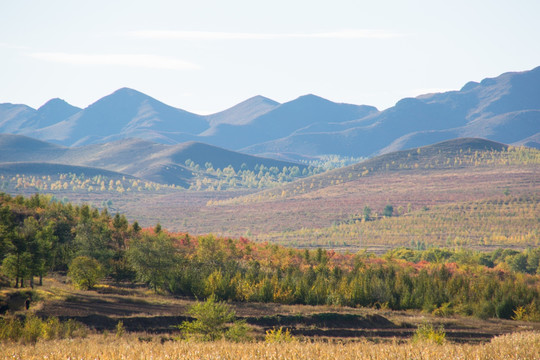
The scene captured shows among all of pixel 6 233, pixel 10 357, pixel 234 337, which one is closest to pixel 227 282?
pixel 6 233

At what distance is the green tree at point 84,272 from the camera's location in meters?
39.8

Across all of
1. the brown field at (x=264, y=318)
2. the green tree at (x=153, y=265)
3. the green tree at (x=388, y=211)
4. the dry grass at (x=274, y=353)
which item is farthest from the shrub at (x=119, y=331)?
the green tree at (x=388, y=211)

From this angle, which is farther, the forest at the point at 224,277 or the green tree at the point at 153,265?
the green tree at the point at 153,265

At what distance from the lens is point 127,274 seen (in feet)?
159

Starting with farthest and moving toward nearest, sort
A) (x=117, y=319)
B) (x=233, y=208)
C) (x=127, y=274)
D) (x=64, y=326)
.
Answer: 1. (x=233, y=208)
2. (x=127, y=274)
3. (x=117, y=319)
4. (x=64, y=326)

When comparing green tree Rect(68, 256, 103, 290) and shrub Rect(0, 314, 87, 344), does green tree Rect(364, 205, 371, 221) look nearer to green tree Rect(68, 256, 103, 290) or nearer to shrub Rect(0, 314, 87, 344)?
green tree Rect(68, 256, 103, 290)

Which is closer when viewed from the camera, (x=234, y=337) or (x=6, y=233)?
(x=234, y=337)

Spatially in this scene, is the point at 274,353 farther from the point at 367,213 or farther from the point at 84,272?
the point at 367,213

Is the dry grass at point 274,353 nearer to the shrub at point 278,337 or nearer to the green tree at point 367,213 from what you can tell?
the shrub at point 278,337

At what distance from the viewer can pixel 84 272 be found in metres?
40.1

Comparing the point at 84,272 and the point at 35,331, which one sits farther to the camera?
the point at 84,272

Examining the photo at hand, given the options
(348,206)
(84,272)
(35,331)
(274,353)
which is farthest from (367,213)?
(274,353)

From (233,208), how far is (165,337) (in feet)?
540

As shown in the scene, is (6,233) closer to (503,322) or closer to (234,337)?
(234,337)
